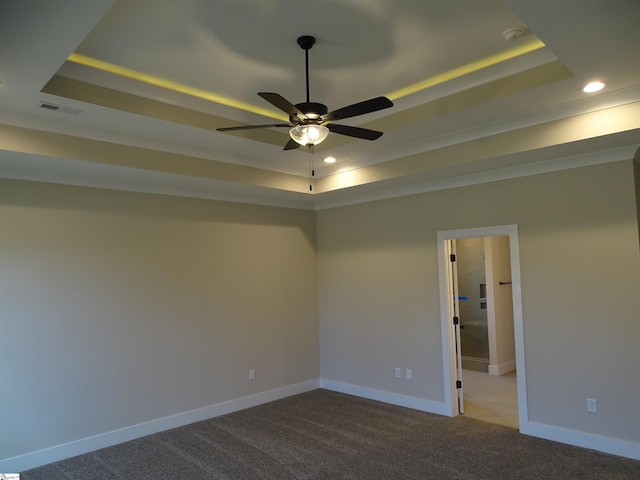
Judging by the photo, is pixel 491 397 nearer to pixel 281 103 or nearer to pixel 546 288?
pixel 546 288

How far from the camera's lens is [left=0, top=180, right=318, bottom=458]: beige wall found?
3871mm

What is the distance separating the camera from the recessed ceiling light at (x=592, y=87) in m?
3.13

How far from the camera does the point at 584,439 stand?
12.7ft

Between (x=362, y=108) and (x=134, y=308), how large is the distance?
3331mm

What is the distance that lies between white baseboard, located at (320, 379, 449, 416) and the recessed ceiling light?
3.54m

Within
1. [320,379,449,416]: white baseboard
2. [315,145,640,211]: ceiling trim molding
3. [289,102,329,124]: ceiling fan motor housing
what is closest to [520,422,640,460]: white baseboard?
[320,379,449,416]: white baseboard

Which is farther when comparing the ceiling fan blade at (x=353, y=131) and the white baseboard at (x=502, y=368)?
the white baseboard at (x=502, y=368)

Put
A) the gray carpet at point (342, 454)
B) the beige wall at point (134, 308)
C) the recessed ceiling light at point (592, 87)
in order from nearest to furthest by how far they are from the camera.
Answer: the recessed ceiling light at point (592, 87) → the gray carpet at point (342, 454) → the beige wall at point (134, 308)

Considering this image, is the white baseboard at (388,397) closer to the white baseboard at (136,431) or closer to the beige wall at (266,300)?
the beige wall at (266,300)

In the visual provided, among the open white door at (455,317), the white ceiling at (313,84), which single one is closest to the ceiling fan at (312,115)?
the white ceiling at (313,84)

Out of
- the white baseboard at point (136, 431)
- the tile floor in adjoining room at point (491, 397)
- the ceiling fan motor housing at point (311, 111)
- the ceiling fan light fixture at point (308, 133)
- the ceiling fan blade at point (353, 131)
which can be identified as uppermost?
the ceiling fan motor housing at point (311, 111)

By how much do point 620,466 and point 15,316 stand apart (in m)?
5.35

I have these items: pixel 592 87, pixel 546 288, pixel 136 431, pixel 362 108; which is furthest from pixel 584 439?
pixel 136 431

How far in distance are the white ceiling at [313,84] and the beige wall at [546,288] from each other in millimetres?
305
